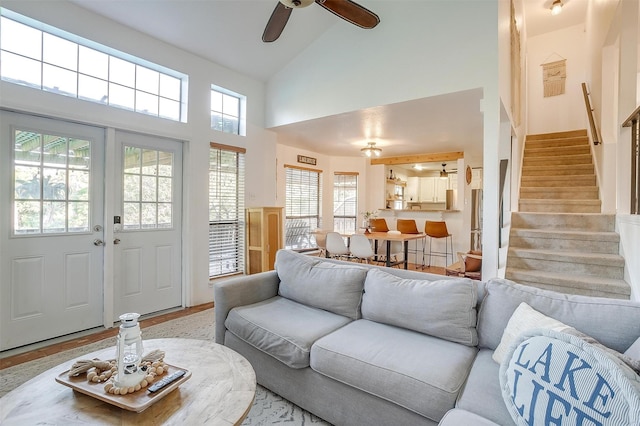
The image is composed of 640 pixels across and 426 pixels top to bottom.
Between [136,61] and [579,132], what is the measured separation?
707 cm

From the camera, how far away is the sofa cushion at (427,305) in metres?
1.76

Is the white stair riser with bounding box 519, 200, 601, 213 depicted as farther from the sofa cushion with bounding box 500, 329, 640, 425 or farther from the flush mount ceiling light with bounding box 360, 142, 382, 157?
the sofa cushion with bounding box 500, 329, 640, 425

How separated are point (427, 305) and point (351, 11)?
217 centimetres

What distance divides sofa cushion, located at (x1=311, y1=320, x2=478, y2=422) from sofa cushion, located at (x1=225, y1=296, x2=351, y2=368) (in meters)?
0.10

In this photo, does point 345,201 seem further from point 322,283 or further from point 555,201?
point 322,283

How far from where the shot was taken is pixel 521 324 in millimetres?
1479

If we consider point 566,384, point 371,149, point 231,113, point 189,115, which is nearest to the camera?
point 566,384

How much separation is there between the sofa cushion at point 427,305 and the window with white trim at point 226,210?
2656 millimetres

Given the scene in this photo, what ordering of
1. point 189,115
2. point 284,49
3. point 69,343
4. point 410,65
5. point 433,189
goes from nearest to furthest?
point 69,343 < point 410,65 < point 189,115 < point 284,49 < point 433,189

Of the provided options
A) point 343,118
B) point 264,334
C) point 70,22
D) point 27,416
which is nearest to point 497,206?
point 343,118

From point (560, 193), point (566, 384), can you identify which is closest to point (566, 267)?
point (560, 193)

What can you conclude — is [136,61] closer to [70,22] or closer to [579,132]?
[70,22]

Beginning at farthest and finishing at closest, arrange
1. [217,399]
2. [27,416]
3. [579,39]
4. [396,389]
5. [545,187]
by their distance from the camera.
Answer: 1. [579,39]
2. [545,187]
3. [396,389]
4. [217,399]
5. [27,416]

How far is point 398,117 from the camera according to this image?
13.0ft
